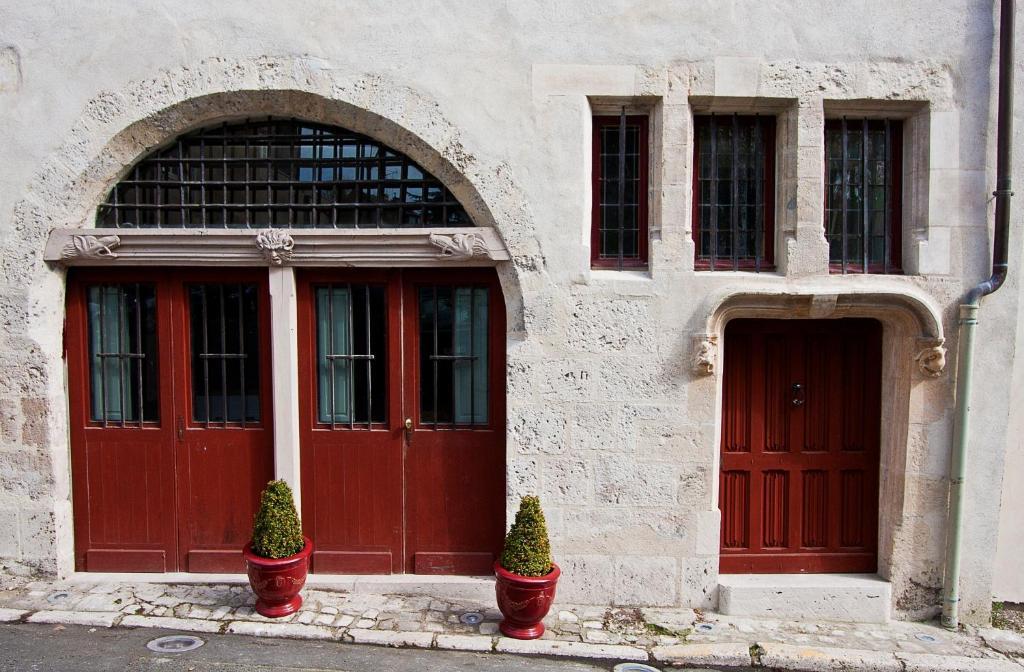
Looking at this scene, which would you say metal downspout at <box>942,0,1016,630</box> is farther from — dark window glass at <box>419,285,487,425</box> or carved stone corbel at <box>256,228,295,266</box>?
carved stone corbel at <box>256,228,295,266</box>

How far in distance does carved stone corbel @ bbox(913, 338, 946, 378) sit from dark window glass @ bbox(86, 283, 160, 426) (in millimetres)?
5174

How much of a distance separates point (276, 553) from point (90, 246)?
7.85ft

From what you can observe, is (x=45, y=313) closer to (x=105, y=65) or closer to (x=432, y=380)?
(x=105, y=65)

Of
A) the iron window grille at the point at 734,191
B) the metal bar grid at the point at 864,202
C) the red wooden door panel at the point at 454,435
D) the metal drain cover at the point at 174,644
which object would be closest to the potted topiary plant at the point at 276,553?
the metal drain cover at the point at 174,644

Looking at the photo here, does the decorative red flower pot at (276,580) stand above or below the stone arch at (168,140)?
below

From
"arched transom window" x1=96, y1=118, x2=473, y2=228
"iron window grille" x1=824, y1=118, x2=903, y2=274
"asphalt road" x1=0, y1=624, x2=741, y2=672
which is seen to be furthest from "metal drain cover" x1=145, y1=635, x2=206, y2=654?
"iron window grille" x1=824, y1=118, x2=903, y2=274

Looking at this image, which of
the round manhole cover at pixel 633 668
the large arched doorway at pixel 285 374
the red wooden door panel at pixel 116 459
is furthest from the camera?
the red wooden door panel at pixel 116 459

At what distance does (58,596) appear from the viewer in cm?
447

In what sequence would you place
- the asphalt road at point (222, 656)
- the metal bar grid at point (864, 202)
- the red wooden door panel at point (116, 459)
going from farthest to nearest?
1. the red wooden door panel at point (116, 459)
2. the metal bar grid at point (864, 202)
3. the asphalt road at point (222, 656)

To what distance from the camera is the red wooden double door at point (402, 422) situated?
470 centimetres

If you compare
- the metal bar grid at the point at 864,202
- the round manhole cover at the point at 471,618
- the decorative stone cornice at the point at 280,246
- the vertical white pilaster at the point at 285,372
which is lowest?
the round manhole cover at the point at 471,618

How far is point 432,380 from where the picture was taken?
15.5 ft

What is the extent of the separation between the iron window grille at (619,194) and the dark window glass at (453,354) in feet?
2.94

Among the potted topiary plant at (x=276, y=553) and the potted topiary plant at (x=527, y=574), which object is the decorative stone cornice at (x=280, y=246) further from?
the potted topiary plant at (x=527, y=574)
